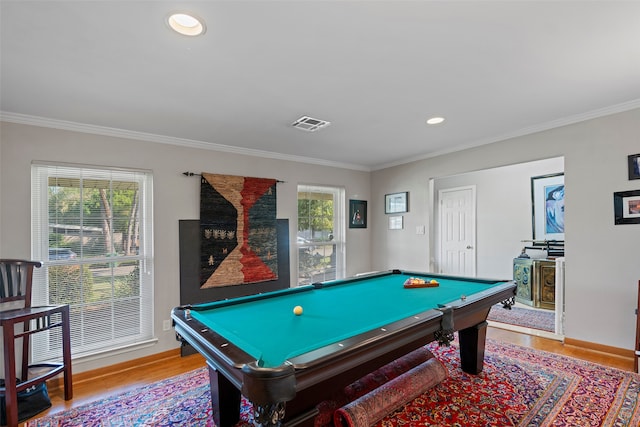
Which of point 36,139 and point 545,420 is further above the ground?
point 36,139

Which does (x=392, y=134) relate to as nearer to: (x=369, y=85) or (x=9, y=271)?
(x=369, y=85)

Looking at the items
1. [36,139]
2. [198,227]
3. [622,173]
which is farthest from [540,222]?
[36,139]

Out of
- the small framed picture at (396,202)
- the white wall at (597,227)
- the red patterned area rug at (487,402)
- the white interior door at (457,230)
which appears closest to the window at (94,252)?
the red patterned area rug at (487,402)

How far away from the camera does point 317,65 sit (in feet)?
A: 6.15

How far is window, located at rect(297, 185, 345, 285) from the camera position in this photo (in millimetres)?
4379

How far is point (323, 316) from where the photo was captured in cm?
186

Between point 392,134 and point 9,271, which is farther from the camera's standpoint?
point 392,134

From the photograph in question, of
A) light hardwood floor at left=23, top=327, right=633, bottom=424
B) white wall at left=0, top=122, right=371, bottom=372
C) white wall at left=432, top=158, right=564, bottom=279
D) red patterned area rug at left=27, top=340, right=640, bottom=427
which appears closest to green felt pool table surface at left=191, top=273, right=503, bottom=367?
red patterned area rug at left=27, top=340, right=640, bottom=427

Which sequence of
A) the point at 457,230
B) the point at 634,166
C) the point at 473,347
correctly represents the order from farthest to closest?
the point at 457,230
the point at 634,166
the point at 473,347

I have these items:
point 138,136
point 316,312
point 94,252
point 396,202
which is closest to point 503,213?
point 396,202

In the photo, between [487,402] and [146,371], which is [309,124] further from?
[146,371]

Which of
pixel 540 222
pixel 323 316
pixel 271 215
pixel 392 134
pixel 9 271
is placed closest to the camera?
pixel 323 316

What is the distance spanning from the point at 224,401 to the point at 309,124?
2.35 m

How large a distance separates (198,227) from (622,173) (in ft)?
13.8
